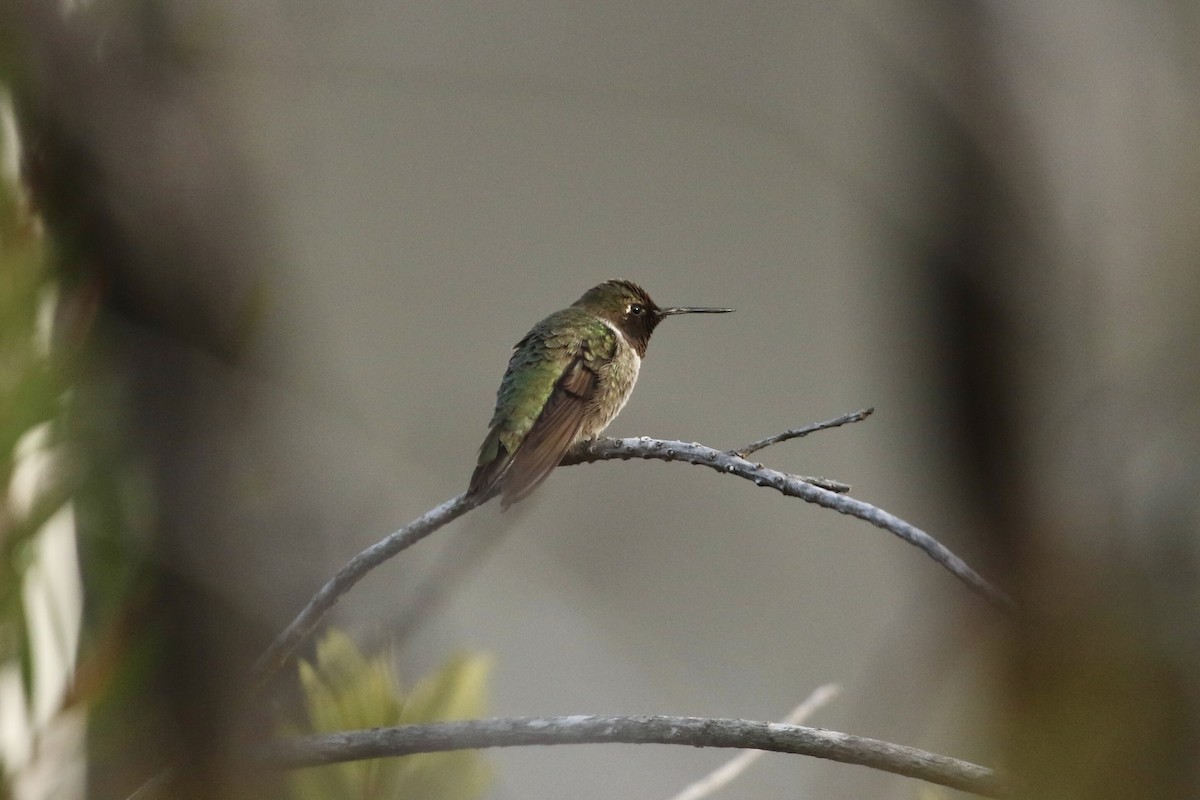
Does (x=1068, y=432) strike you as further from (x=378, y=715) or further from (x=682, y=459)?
(x=682, y=459)

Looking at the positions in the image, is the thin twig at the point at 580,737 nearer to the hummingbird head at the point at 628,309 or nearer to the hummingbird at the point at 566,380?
the hummingbird at the point at 566,380

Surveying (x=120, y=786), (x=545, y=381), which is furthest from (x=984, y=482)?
(x=545, y=381)

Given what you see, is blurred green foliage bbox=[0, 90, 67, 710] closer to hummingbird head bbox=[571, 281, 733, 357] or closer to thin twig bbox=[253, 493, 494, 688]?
thin twig bbox=[253, 493, 494, 688]

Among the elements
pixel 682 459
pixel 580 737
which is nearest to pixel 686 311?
pixel 682 459

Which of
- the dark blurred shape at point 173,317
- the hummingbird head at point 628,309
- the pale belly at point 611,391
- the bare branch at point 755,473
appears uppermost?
the hummingbird head at point 628,309

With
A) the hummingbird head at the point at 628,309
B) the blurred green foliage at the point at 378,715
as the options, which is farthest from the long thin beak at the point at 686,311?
the blurred green foliage at the point at 378,715
